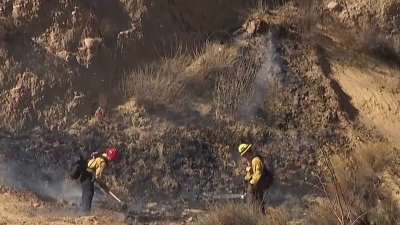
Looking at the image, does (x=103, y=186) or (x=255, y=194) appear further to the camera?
(x=103, y=186)

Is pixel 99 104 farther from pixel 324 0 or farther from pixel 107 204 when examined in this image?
pixel 324 0

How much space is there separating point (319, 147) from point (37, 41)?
657 cm

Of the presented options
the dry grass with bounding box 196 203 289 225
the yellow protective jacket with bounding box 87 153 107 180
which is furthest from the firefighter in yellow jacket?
the yellow protective jacket with bounding box 87 153 107 180

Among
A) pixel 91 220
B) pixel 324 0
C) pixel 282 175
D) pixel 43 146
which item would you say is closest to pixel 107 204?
pixel 91 220

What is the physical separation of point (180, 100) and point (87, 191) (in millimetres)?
4067

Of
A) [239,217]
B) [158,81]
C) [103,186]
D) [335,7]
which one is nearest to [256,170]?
[239,217]

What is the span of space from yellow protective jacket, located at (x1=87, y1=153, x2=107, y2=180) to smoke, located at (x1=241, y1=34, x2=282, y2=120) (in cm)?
409

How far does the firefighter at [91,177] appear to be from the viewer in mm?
13758

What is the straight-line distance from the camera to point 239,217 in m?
12.3

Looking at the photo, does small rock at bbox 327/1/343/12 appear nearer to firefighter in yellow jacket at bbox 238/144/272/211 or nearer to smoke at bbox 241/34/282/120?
smoke at bbox 241/34/282/120

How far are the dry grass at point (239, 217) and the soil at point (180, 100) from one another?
5.19ft

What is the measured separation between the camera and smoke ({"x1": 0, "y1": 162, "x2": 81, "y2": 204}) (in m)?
14.8

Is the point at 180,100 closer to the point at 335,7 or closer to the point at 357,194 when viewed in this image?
the point at 335,7

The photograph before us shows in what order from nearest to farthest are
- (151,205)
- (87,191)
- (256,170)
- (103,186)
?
(256,170) < (87,191) < (103,186) < (151,205)
